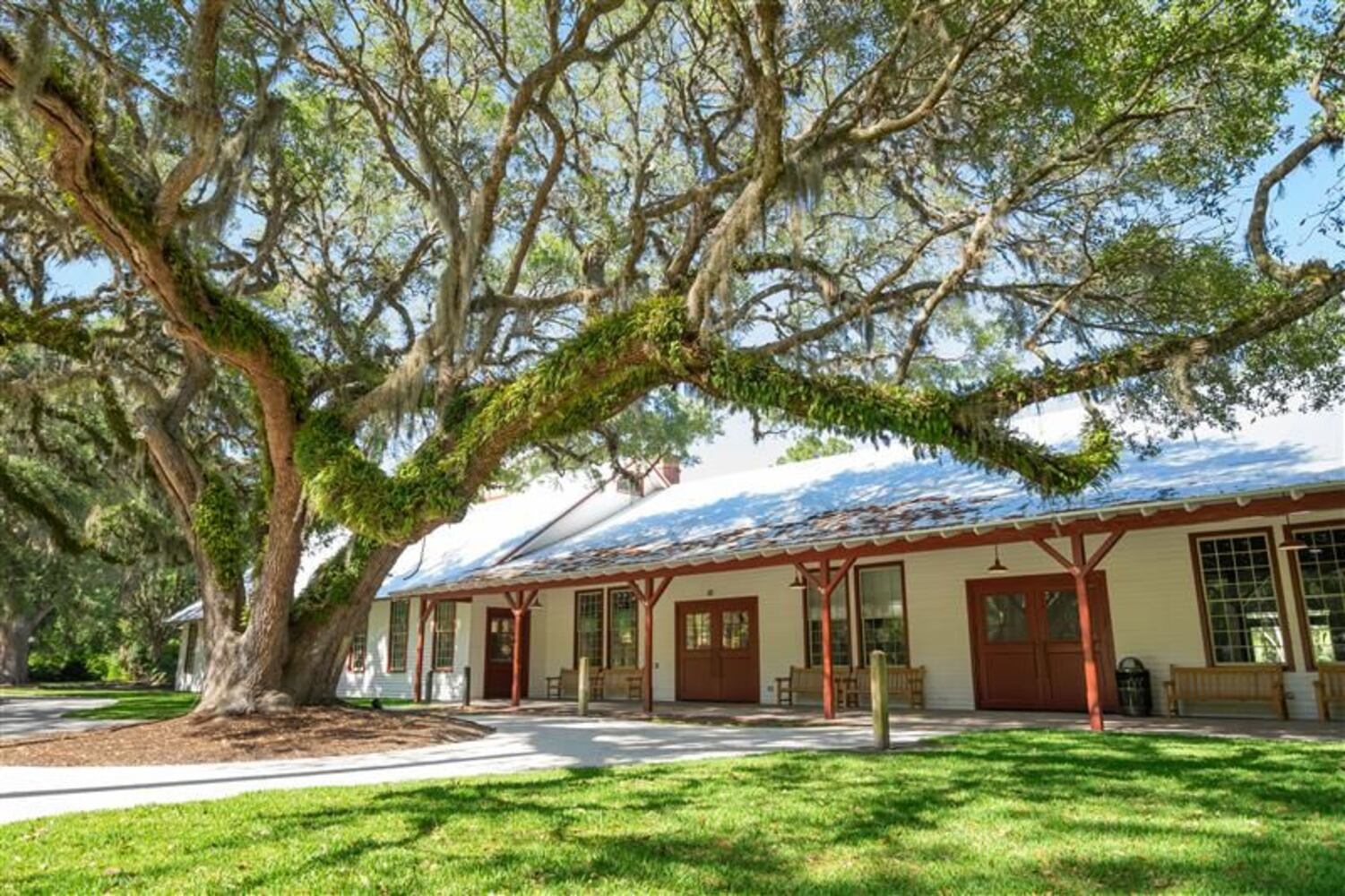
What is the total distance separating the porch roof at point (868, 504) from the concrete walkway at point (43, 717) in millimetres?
5731

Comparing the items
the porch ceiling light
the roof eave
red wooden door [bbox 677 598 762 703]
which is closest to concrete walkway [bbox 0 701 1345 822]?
the porch ceiling light

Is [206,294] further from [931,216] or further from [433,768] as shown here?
[931,216]

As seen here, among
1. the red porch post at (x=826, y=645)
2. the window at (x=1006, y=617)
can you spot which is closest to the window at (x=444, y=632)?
the red porch post at (x=826, y=645)

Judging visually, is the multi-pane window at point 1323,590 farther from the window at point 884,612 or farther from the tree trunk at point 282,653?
the tree trunk at point 282,653

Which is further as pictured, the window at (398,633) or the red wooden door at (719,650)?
the window at (398,633)

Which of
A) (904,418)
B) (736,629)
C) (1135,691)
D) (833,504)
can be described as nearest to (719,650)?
(736,629)

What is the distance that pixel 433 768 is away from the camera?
7.13m

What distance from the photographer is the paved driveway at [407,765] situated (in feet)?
19.6

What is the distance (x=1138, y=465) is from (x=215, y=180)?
35.3 feet

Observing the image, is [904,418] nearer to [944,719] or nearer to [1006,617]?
[944,719]

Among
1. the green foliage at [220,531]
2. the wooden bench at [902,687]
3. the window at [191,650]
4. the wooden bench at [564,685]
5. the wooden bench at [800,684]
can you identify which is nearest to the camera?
the green foliage at [220,531]

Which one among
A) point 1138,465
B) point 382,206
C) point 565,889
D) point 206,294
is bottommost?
point 565,889

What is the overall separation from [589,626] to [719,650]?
346 centimetres

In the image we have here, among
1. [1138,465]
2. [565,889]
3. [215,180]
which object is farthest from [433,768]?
[1138,465]
